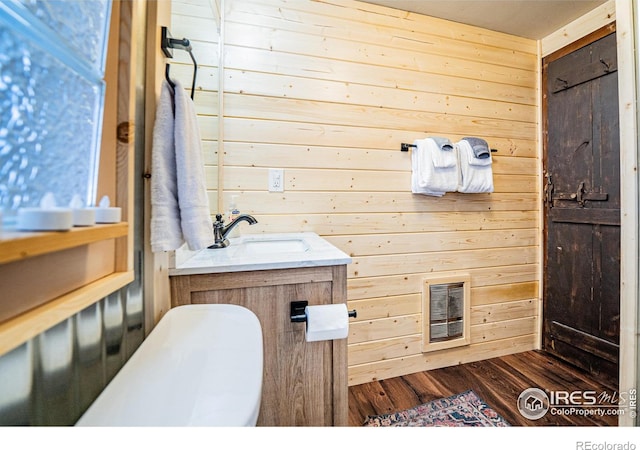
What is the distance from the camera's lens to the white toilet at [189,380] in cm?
39

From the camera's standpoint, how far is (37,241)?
29 centimetres

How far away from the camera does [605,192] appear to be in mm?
1565

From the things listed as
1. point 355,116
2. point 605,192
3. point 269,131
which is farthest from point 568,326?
point 269,131

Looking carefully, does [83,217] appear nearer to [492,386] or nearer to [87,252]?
[87,252]

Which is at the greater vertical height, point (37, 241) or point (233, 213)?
point (233, 213)

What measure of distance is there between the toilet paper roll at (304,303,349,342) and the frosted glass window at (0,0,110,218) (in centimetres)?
67

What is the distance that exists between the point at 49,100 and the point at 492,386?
7.31 ft

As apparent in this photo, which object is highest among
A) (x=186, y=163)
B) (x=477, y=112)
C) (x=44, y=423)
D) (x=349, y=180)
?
(x=477, y=112)

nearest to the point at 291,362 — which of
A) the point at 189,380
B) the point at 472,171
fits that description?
the point at 189,380

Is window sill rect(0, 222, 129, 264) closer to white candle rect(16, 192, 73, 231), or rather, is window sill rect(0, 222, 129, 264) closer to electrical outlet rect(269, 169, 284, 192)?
white candle rect(16, 192, 73, 231)

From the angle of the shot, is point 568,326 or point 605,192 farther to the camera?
point 568,326

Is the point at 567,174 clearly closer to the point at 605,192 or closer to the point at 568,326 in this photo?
the point at 605,192

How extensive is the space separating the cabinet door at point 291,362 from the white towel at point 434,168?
105 cm
